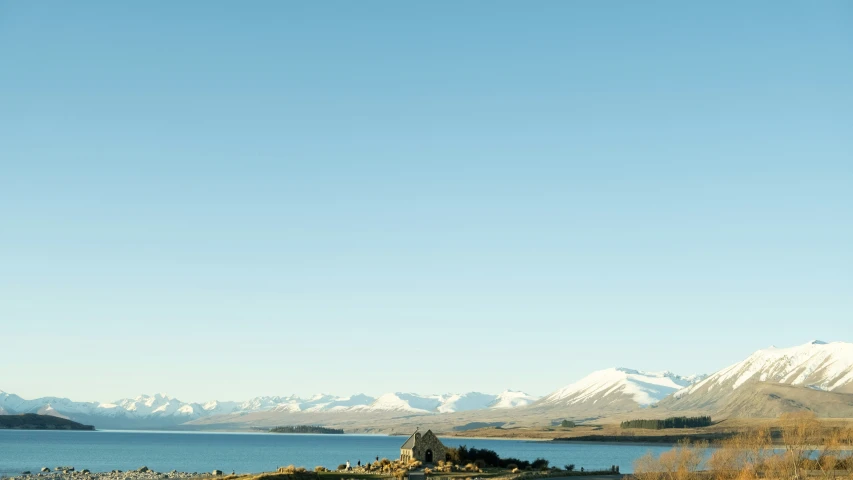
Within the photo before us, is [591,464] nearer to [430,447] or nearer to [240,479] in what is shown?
[430,447]

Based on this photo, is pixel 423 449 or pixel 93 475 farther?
pixel 93 475

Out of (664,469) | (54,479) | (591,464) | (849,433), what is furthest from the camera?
(591,464)

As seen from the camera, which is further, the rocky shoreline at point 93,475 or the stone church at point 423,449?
the rocky shoreline at point 93,475

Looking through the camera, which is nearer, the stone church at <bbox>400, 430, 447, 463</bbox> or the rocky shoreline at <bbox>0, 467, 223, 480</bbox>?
the stone church at <bbox>400, 430, 447, 463</bbox>

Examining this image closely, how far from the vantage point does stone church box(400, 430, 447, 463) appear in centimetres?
10531

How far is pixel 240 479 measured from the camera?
280ft

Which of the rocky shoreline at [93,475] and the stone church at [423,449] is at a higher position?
the stone church at [423,449]

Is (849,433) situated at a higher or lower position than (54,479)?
higher

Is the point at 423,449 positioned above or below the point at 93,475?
above

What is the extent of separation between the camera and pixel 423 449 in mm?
Answer: 106375

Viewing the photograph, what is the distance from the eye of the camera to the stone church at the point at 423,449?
4146 inches

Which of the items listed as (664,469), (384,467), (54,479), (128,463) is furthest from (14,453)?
(664,469)

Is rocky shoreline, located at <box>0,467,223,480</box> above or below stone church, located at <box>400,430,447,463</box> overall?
below

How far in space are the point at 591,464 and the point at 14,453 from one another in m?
121
